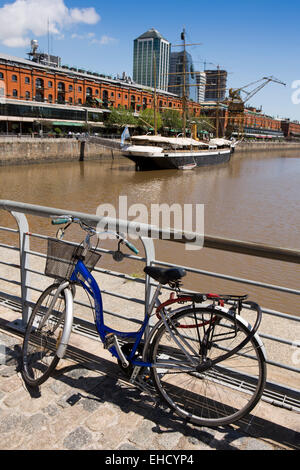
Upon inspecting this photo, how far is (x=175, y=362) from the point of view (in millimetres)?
2471

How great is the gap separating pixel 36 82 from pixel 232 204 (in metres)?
45.4

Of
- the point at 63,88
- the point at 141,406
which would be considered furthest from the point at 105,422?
the point at 63,88

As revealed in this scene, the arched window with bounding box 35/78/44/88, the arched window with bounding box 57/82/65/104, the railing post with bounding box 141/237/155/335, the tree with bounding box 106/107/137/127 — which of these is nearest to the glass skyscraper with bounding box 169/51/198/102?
the tree with bounding box 106/107/137/127

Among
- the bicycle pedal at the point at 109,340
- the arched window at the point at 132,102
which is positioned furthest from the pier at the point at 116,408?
the arched window at the point at 132,102

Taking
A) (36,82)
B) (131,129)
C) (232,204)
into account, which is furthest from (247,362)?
(131,129)

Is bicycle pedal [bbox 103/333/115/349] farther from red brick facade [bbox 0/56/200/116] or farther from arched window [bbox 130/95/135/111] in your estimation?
arched window [bbox 130/95/135/111]

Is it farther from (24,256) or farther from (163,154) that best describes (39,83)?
(24,256)

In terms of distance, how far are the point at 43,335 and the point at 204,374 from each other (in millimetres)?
1270

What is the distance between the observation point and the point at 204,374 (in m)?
2.59

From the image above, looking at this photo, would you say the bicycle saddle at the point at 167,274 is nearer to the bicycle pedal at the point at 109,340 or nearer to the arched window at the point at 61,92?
the bicycle pedal at the point at 109,340

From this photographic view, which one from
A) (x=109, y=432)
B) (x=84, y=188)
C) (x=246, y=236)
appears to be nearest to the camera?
(x=109, y=432)

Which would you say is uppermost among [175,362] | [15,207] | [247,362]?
[15,207]
